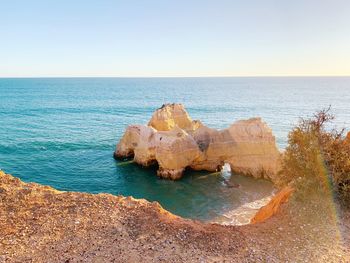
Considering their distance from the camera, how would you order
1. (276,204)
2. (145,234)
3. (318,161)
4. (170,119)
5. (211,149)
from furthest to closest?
(170,119)
(211,149)
(276,204)
(318,161)
(145,234)

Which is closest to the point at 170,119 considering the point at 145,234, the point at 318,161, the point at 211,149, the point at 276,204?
the point at 211,149

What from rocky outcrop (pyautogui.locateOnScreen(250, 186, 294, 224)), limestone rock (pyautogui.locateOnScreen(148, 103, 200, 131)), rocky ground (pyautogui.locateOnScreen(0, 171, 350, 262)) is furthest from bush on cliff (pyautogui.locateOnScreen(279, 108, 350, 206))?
limestone rock (pyautogui.locateOnScreen(148, 103, 200, 131))

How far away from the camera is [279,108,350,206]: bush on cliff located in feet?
47.9

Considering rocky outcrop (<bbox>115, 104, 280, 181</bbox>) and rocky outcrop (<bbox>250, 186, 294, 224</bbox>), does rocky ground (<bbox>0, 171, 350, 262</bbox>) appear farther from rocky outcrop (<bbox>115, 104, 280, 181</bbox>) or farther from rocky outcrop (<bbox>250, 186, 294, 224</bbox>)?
rocky outcrop (<bbox>115, 104, 280, 181</bbox>)

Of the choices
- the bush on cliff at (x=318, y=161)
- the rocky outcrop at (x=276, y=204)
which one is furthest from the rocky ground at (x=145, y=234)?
the bush on cliff at (x=318, y=161)

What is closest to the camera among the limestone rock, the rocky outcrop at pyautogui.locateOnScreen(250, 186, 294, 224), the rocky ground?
the rocky ground

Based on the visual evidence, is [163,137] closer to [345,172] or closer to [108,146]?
[108,146]

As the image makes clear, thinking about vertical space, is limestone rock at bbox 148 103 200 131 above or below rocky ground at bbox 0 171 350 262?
above

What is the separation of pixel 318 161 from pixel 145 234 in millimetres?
9119

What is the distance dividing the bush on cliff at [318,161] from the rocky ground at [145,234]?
1077 mm

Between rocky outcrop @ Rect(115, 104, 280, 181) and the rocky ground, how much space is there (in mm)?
17228

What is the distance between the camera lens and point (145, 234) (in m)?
12.4

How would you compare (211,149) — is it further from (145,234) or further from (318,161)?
(145,234)

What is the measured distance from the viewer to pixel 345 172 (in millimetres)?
14609
